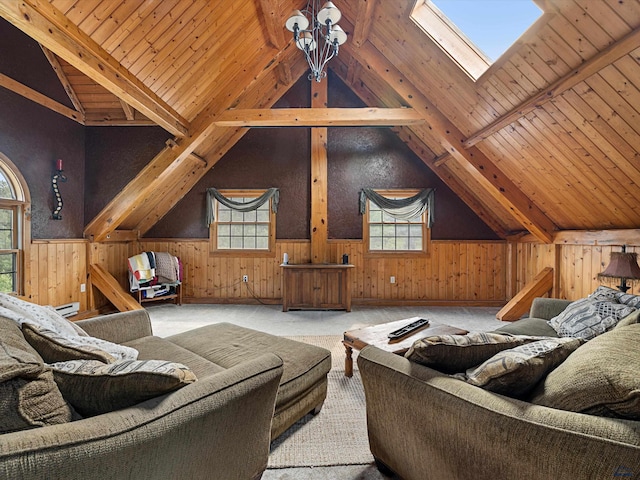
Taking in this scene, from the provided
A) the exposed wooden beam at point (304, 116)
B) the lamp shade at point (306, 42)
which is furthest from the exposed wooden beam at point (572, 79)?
the lamp shade at point (306, 42)

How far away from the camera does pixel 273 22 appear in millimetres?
3668

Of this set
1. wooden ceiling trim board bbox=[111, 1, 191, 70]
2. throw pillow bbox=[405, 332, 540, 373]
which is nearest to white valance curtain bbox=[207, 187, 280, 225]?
wooden ceiling trim board bbox=[111, 1, 191, 70]

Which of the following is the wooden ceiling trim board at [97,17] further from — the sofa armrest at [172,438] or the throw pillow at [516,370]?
the throw pillow at [516,370]

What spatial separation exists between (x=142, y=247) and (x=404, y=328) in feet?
16.5

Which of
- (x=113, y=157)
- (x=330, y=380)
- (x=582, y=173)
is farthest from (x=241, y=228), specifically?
(x=582, y=173)

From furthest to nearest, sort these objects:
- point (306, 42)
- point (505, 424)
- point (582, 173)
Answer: point (582, 173)
point (306, 42)
point (505, 424)

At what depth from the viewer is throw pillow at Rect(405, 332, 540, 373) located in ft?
4.34

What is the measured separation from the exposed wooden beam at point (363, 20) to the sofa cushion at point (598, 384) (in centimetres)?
347

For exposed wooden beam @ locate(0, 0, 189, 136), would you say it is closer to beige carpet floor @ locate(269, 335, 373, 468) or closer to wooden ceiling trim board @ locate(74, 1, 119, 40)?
wooden ceiling trim board @ locate(74, 1, 119, 40)

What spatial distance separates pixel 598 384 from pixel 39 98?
212 inches

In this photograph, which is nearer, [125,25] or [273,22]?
[125,25]

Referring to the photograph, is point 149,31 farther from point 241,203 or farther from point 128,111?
point 241,203

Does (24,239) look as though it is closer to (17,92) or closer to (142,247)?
(17,92)

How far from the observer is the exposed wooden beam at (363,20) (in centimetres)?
330
